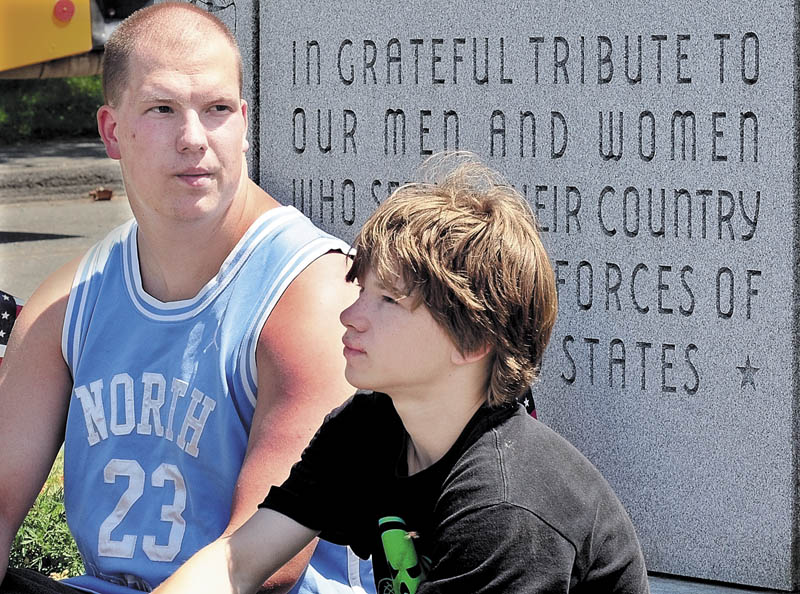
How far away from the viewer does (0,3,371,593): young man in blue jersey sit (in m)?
2.64

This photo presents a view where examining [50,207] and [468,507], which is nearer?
[468,507]

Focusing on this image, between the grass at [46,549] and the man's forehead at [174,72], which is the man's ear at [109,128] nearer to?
the man's forehead at [174,72]

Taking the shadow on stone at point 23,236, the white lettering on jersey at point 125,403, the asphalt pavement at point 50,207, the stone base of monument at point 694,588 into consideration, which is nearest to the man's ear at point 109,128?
the white lettering on jersey at point 125,403

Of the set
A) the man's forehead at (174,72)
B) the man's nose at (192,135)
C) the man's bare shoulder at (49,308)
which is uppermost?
the man's forehead at (174,72)

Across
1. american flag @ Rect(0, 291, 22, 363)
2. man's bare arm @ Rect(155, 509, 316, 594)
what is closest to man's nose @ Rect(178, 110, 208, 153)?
man's bare arm @ Rect(155, 509, 316, 594)

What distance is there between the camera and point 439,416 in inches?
86.4

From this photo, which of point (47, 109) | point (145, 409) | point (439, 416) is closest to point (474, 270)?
point (439, 416)

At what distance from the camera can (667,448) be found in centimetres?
350

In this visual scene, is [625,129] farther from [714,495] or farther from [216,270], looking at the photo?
[216,270]

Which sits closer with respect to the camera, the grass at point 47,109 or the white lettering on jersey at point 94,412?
the white lettering on jersey at point 94,412

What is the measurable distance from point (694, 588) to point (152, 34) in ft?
6.24

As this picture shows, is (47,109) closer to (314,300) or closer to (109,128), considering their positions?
(109,128)

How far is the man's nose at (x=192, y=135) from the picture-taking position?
2.70 meters

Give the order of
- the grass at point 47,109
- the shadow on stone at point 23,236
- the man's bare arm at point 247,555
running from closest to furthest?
the man's bare arm at point 247,555, the shadow on stone at point 23,236, the grass at point 47,109
